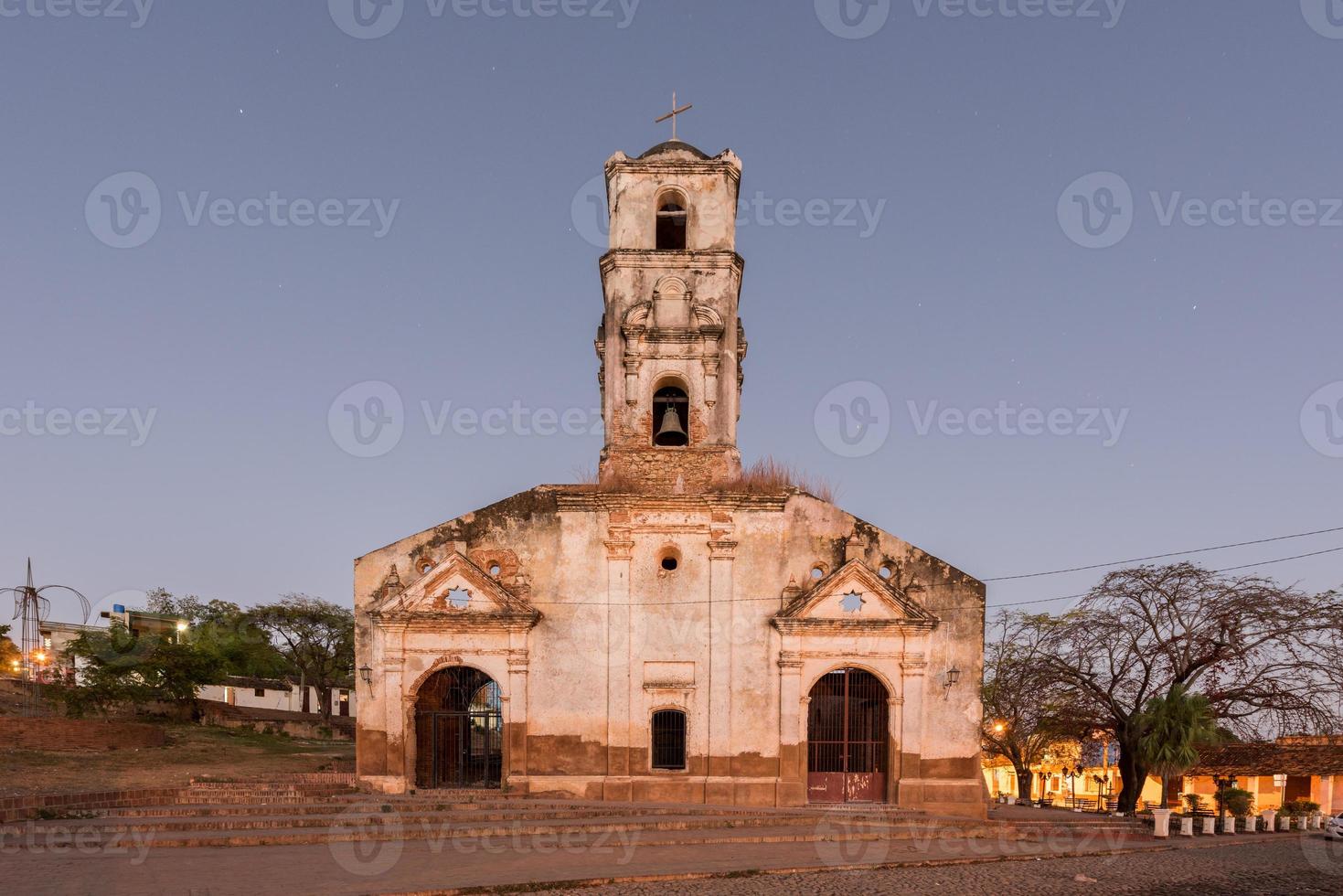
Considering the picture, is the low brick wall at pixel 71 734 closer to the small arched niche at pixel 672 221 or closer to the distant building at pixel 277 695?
the small arched niche at pixel 672 221

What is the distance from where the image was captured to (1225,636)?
83.6ft

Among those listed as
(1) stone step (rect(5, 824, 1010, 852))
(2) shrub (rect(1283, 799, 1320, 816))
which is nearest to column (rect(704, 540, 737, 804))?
(1) stone step (rect(5, 824, 1010, 852))

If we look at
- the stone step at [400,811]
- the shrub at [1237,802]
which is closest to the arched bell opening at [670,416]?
the stone step at [400,811]

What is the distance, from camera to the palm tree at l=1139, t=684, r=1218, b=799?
22797 millimetres

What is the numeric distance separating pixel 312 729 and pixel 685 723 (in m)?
28.1

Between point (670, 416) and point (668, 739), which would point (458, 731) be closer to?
point (668, 739)

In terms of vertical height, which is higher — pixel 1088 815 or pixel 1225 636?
pixel 1225 636

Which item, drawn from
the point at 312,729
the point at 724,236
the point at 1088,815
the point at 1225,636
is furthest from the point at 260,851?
the point at 312,729

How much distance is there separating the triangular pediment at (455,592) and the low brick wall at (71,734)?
1236cm

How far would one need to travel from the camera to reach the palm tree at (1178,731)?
22797mm

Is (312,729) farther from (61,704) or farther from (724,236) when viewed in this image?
(724,236)

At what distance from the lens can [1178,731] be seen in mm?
22875

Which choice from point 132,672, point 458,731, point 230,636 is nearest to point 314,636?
point 230,636

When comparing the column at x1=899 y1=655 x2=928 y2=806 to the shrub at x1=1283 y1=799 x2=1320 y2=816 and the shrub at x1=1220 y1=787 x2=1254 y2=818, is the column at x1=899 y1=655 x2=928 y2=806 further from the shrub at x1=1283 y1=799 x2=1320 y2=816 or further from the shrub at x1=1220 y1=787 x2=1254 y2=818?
the shrub at x1=1283 y1=799 x2=1320 y2=816
